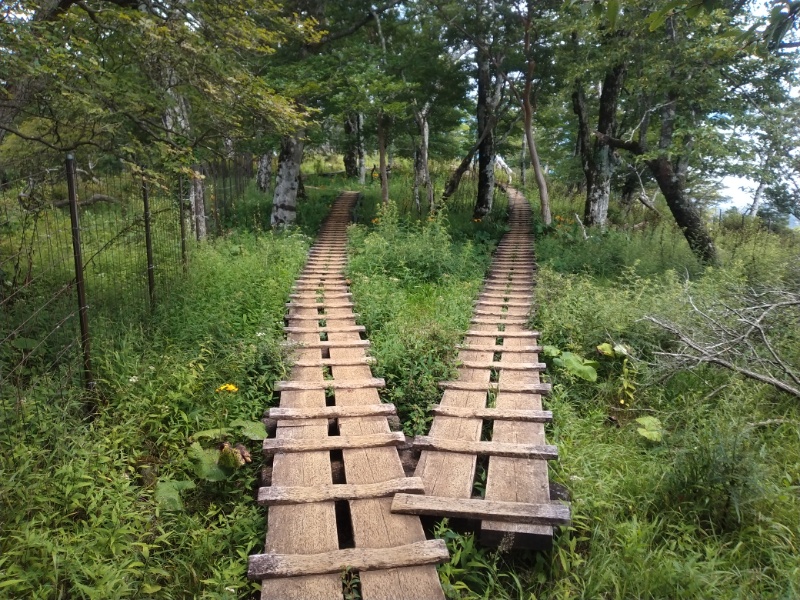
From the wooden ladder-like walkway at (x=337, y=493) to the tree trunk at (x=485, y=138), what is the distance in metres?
11.6

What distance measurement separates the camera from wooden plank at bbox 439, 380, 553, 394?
517 cm

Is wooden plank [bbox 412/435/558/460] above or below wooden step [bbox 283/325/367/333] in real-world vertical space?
below

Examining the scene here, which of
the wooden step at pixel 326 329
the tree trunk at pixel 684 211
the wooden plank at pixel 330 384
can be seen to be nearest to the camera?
the wooden plank at pixel 330 384

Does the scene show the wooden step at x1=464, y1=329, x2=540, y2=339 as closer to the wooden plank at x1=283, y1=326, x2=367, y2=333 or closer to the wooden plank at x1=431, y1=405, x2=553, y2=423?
the wooden plank at x1=283, y1=326, x2=367, y2=333

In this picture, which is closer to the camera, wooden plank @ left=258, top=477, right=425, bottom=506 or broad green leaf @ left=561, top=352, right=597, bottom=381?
wooden plank @ left=258, top=477, right=425, bottom=506

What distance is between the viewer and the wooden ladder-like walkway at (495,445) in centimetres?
333

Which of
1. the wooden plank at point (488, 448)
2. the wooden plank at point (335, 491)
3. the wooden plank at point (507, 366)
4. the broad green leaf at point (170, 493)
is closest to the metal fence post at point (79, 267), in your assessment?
the broad green leaf at point (170, 493)

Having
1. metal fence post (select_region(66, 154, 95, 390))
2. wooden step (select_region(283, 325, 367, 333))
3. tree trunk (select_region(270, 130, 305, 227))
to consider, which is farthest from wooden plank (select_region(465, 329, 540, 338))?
tree trunk (select_region(270, 130, 305, 227))

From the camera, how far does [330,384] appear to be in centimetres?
507

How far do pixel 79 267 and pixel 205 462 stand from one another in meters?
1.98

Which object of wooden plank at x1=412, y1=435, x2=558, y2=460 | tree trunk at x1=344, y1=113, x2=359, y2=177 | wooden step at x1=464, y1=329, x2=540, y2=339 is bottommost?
wooden plank at x1=412, y1=435, x2=558, y2=460

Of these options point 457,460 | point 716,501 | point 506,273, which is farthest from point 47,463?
point 506,273

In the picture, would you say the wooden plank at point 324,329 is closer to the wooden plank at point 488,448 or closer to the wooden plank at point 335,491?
the wooden plank at point 488,448

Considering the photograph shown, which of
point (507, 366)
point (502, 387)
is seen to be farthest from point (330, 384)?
point (507, 366)
